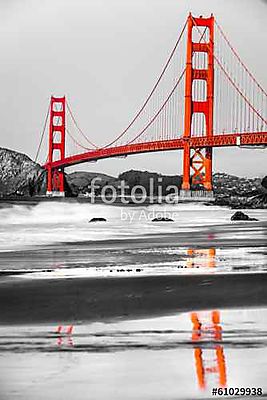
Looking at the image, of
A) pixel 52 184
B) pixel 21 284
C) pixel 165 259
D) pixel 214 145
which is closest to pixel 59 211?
pixel 214 145

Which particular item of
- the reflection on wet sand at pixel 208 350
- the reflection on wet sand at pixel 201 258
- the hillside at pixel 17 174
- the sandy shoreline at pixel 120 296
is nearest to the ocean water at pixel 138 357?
the reflection on wet sand at pixel 208 350

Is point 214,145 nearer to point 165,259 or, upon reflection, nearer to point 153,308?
point 165,259

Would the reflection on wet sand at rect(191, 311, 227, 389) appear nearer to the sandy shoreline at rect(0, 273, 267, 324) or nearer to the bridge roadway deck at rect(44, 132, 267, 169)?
the sandy shoreline at rect(0, 273, 267, 324)

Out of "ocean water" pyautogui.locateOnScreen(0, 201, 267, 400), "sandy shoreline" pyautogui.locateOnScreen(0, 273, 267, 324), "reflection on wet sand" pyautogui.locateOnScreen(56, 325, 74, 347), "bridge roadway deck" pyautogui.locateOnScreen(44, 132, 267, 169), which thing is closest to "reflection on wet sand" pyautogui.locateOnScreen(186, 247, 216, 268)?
"sandy shoreline" pyautogui.locateOnScreen(0, 273, 267, 324)

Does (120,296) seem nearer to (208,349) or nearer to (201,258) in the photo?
(208,349)

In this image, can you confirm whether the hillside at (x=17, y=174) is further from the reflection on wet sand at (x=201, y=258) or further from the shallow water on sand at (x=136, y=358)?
the shallow water on sand at (x=136, y=358)

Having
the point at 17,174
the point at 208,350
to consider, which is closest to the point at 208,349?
the point at 208,350
